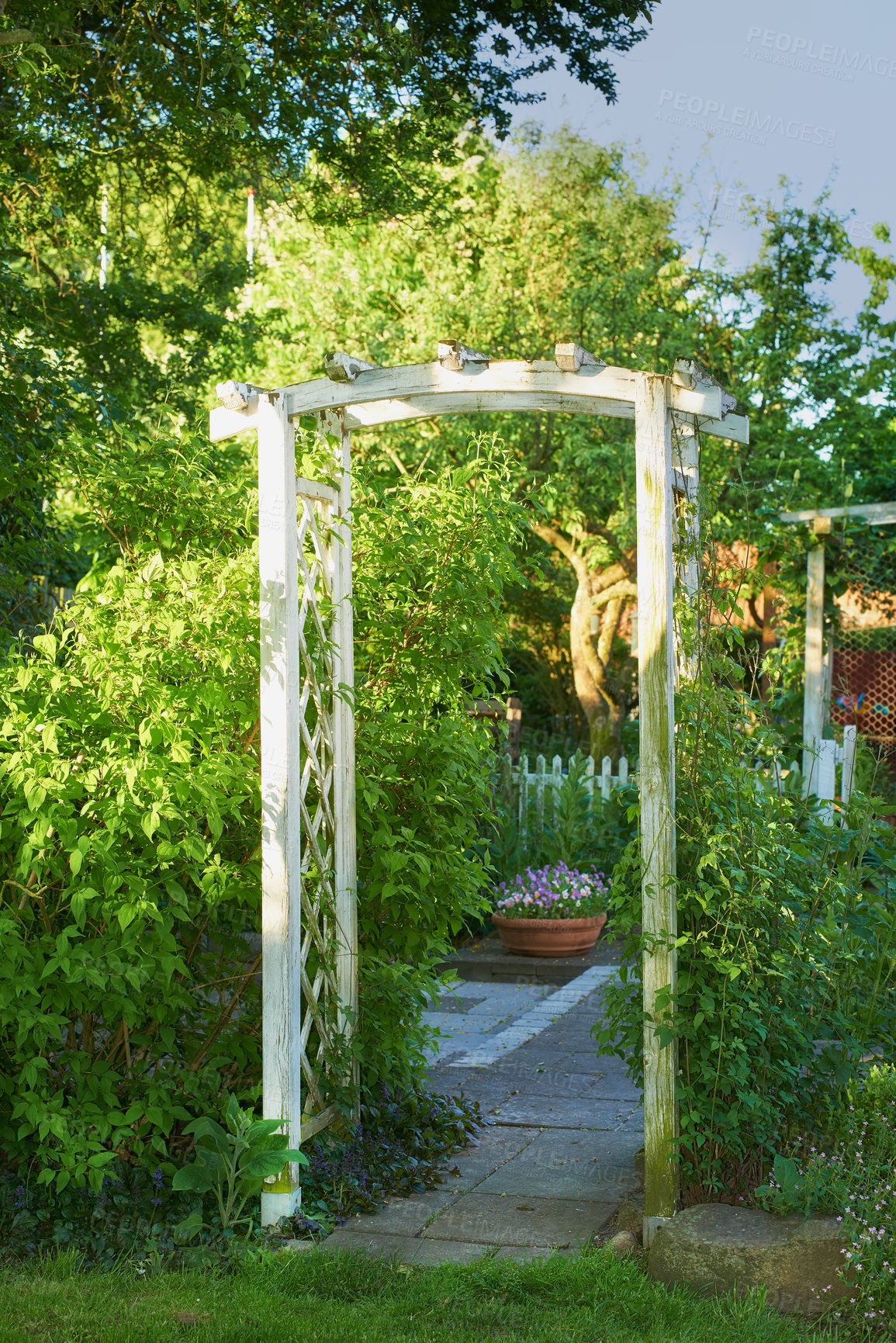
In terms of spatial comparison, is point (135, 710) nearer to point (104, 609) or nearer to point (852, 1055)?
point (104, 609)

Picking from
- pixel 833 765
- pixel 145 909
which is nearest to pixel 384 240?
pixel 833 765

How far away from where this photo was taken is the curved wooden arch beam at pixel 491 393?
3.72m

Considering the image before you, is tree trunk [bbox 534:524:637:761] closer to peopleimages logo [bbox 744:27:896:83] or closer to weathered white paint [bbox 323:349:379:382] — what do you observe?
peopleimages logo [bbox 744:27:896:83]

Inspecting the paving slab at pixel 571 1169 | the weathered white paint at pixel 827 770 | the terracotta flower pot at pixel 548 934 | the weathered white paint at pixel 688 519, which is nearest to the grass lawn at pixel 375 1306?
the paving slab at pixel 571 1169

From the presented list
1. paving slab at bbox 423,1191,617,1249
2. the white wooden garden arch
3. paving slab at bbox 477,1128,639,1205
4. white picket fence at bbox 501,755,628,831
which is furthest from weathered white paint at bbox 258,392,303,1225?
white picket fence at bbox 501,755,628,831

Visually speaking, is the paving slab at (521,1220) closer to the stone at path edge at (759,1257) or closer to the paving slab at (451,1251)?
the paving slab at (451,1251)

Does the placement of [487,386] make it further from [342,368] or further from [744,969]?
[744,969]

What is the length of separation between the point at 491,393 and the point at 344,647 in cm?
111

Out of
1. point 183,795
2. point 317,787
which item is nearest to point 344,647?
point 317,787

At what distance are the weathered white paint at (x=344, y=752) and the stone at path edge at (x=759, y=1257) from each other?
1429 millimetres

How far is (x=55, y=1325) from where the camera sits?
10.2 ft

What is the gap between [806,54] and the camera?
708cm

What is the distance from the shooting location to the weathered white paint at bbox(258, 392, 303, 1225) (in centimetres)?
385

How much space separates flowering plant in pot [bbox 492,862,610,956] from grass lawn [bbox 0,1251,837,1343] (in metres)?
4.77
